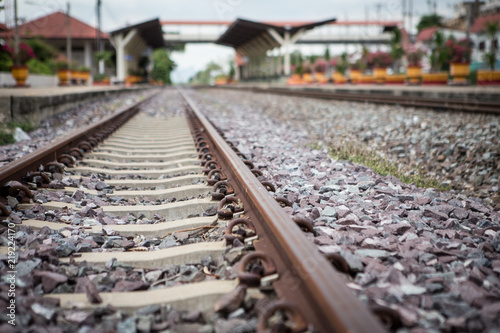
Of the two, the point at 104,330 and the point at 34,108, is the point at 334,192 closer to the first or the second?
the point at 104,330

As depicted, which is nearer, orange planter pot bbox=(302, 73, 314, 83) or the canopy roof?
the canopy roof

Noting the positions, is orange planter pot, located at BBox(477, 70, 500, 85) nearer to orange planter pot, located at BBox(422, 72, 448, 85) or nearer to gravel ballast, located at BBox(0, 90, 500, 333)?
orange planter pot, located at BBox(422, 72, 448, 85)

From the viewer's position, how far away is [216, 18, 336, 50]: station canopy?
30.0 m

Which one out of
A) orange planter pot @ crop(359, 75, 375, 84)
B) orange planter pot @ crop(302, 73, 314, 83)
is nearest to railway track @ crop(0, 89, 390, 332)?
orange planter pot @ crop(359, 75, 375, 84)

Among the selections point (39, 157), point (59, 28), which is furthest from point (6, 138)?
point (59, 28)

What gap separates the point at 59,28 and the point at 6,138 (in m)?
41.3

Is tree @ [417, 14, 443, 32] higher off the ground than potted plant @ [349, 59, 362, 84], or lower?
higher

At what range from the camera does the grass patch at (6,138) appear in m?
6.02

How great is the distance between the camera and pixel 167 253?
224 cm

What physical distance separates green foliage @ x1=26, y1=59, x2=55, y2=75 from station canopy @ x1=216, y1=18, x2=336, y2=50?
12869 millimetres

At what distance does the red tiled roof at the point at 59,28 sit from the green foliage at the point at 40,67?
384 inches

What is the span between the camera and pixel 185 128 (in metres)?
7.66

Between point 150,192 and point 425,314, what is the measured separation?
7.91 feet

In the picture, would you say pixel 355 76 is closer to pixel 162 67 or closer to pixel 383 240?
pixel 383 240
